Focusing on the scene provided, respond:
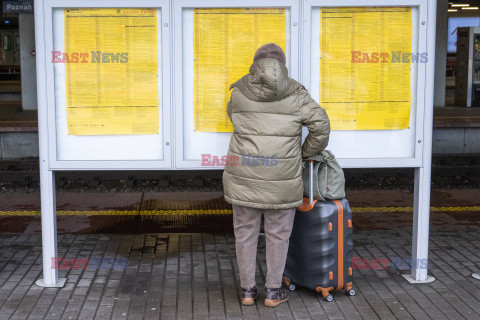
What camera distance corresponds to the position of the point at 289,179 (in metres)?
4.21

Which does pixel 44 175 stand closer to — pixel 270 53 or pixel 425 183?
pixel 270 53

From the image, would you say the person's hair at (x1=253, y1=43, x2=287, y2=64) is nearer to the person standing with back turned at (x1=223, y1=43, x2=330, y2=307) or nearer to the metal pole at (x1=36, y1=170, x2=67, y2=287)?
the person standing with back turned at (x1=223, y1=43, x2=330, y2=307)

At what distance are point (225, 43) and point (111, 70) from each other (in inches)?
35.1

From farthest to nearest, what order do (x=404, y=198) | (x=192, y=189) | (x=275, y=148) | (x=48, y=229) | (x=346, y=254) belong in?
(x=192, y=189) → (x=404, y=198) → (x=48, y=229) → (x=346, y=254) → (x=275, y=148)

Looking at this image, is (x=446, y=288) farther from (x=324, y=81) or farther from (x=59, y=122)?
(x=59, y=122)

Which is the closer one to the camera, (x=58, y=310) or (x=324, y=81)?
(x=58, y=310)

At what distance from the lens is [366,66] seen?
4.81m

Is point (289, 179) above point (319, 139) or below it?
below

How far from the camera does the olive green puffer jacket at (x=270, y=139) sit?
4.16 metres

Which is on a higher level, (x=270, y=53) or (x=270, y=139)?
(x=270, y=53)

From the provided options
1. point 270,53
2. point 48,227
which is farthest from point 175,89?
point 48,227

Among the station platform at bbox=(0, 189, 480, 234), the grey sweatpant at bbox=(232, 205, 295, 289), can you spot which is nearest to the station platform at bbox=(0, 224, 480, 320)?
the grey sweatpant at bbox=(232, 205, 295, 289)

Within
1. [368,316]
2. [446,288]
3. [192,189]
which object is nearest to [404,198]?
[192,189]

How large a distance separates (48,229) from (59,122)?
827 millimetres
